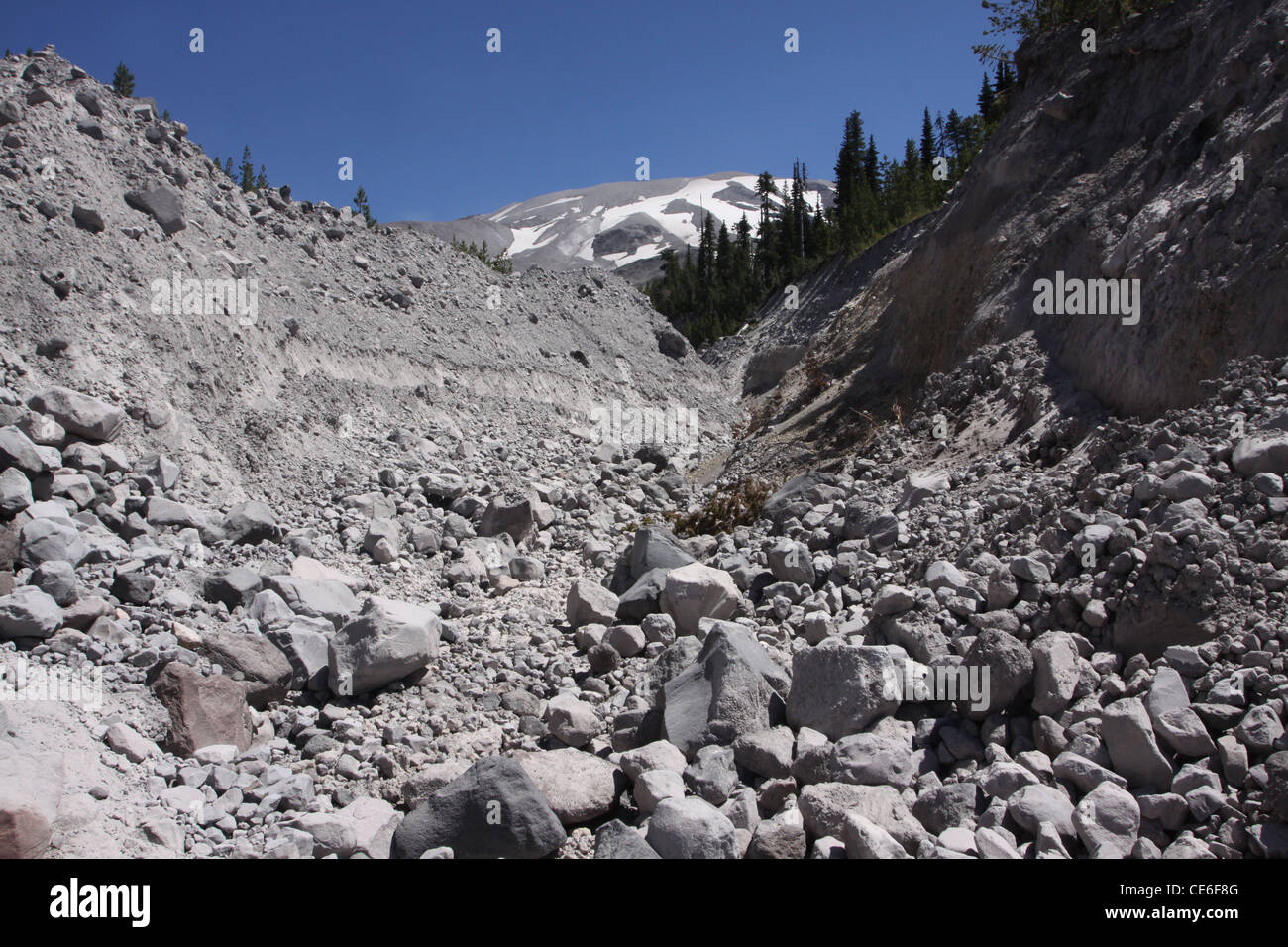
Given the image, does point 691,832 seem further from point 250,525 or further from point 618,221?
point 618,221

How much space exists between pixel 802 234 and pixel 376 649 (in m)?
43.8

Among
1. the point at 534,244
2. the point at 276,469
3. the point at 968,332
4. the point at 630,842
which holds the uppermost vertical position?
the point at 534,244

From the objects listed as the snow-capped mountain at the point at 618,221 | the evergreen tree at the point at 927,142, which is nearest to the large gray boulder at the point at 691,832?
the evergreen tree at the point at 927,142

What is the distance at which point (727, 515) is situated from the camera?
1000 cm

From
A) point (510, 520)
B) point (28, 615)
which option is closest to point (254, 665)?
point (28, 615)

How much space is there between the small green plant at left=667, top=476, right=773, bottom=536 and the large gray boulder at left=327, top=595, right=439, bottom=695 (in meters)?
4.38

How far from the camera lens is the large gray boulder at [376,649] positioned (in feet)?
20.0

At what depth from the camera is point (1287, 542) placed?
4.67m

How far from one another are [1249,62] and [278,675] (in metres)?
10.4


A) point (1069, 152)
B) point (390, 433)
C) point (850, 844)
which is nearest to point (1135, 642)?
point (850, 844)

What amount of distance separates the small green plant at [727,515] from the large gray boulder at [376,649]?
438 cm

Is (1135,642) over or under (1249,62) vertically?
under

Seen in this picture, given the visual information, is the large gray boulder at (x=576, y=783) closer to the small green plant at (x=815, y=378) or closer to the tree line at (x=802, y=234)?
the small green plant at (x=815, y=378)
